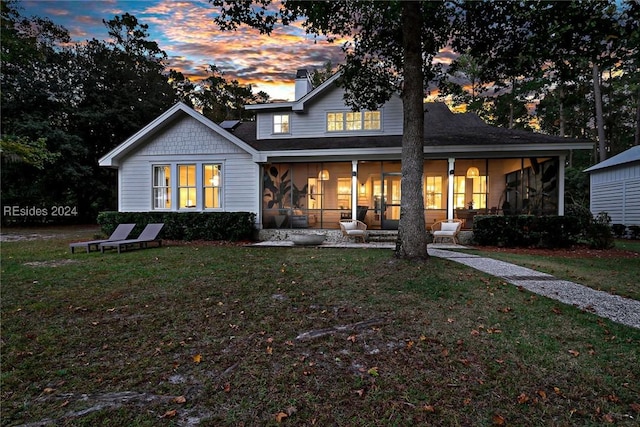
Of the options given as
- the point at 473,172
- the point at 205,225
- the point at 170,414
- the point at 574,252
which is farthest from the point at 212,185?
the point at 574,252

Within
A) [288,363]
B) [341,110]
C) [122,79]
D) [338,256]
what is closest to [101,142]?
[122,79]

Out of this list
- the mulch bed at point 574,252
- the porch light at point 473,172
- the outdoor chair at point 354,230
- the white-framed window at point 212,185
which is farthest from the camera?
the porch light at point 473,172

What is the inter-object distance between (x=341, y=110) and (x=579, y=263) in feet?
34.3

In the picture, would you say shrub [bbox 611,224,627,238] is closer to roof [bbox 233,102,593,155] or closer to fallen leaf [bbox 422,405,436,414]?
roof [bbox 233,102,593,155]

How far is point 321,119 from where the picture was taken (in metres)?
15.2

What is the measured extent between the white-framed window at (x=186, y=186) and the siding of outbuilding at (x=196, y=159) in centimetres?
36

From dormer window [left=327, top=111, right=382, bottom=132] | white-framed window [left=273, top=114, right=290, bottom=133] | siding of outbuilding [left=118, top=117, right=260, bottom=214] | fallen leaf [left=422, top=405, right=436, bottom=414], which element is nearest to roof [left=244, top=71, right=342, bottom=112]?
white-framed window [left=273, top=114, right=290, bottom=133]

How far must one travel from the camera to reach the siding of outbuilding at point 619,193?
53.4 ft

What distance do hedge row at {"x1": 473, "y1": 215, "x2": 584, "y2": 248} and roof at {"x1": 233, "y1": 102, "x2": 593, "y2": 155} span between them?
2.65 metres

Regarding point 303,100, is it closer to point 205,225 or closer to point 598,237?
point 205,225

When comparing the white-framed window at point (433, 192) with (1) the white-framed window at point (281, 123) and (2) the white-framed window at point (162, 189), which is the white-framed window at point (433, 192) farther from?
(2) the white-framed window at point (162, 189)

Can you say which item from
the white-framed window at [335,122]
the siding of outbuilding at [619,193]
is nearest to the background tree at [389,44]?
the white-framed window at [335,122]

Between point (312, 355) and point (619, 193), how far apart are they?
2131cm

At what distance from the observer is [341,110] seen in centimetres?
1493
